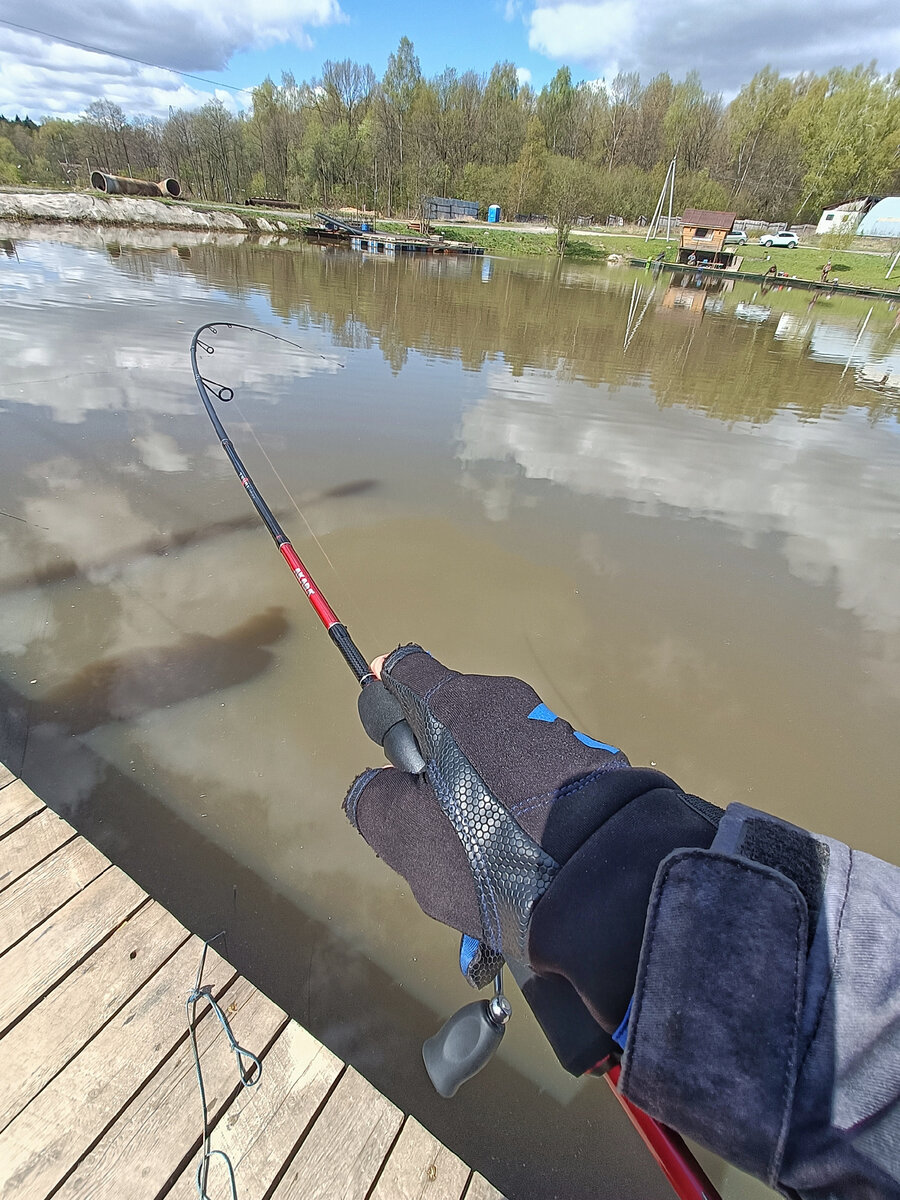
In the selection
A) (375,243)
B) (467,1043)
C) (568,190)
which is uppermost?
(568,190)

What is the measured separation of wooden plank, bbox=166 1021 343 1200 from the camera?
1.47m

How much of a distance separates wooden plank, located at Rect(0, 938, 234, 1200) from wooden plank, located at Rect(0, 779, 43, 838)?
90 centimetres

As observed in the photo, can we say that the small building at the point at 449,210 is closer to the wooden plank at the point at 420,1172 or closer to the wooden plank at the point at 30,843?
the wooden plank at the point at 30,843

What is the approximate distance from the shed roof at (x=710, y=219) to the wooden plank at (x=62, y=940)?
49750 mm

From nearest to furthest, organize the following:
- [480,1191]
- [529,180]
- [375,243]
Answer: [480,1191] < [375,243] < [529,180]

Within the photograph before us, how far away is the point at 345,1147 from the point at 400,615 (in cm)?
303

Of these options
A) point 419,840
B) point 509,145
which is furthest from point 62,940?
point 509,145

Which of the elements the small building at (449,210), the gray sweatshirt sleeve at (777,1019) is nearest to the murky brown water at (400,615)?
the gray sweatshirt sleeve at (777,1019)

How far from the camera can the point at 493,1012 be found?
5.40 ft

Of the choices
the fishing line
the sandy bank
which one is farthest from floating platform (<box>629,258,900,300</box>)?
the fishing line

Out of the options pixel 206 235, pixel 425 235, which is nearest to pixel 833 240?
pixel 425 235

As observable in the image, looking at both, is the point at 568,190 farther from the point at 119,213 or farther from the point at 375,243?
the point at 119,213

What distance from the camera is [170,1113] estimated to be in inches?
61.3

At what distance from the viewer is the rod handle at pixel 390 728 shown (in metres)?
1.46
